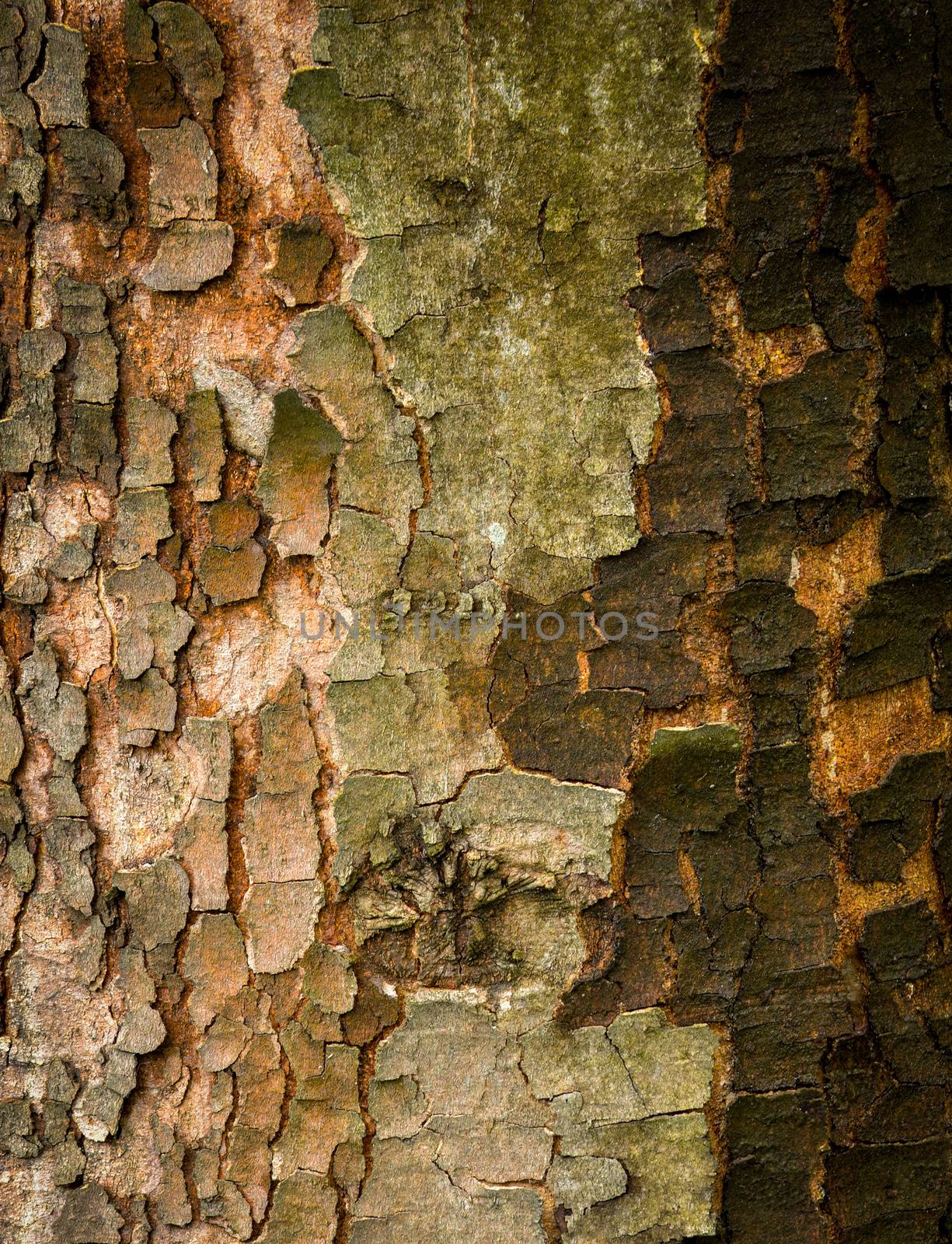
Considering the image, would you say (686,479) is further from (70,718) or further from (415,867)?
(70,718)

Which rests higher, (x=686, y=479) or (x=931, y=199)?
(x=931, y=199)

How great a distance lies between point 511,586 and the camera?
1.04 meters

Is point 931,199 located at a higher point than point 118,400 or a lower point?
higher

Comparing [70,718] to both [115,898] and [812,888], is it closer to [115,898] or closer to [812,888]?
[115,898]

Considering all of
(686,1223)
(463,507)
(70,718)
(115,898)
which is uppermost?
(463,507)

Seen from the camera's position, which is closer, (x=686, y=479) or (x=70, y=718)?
(x=686, y=479)

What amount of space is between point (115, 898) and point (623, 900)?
60 centimetres

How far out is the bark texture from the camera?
39.4 inches

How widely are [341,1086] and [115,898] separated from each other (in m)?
0.35

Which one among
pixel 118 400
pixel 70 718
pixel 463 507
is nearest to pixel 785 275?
pixel 463 507

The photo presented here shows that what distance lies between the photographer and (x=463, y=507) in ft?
3.44

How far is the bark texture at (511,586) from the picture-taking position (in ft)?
3.28

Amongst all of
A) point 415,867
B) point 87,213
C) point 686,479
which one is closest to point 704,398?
point 686,479

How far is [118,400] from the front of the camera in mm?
1116
